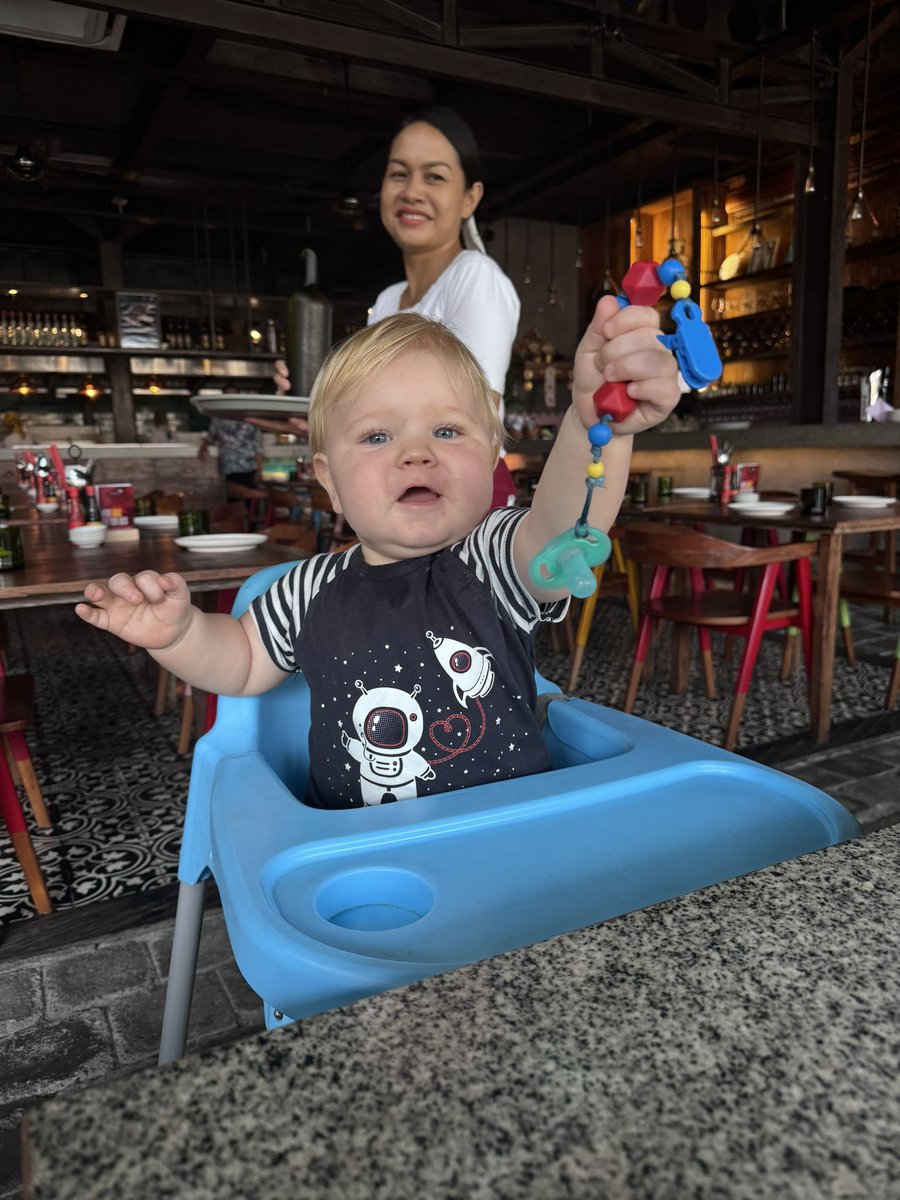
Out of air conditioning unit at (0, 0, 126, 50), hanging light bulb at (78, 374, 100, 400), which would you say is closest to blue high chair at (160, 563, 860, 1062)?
air conditioning unit at (0, 0, 126, 50)

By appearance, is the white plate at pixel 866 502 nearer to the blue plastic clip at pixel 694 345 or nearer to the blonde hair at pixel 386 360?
the blonde hair at pixel 386 360

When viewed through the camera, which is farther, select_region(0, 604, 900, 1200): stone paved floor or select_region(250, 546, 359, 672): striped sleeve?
select_region(0, 604, 900, 1200): stone paved floor

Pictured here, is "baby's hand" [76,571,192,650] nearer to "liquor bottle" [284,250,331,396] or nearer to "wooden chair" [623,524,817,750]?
"liquor bottle" [284,250,331,396]

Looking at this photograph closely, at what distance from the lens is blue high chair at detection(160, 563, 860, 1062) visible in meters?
0.58

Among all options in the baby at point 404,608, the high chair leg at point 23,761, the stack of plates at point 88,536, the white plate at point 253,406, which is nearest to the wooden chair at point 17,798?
the high chair leg at point 23,761

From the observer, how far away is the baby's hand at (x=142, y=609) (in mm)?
923

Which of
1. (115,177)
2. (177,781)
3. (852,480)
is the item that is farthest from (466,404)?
(115,177)

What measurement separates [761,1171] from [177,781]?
105 inches

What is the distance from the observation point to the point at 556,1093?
0.36 meters

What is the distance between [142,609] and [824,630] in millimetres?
2556

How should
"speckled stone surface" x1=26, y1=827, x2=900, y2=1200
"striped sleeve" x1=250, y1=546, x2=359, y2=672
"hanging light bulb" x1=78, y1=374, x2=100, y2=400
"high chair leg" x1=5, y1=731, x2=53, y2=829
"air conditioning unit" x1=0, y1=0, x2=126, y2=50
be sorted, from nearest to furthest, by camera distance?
"speckled stone surface" x1=26, y1=827, x2=900, y2=1200, "striped sleeve" x1=250, y1=546, x2=359, y2=672, "high chair leg" x1=5, y1=731, x2=53, y2=829, "air conditioning unit" x1=0, y1=0, x2=126, y2=50, "hanging light bulb" x1=78, y1=374, x2=100, y2=400

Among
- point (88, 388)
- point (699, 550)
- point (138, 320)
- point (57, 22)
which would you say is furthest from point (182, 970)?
point (88, 388)

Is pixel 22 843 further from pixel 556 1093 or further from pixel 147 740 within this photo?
pixel 556 1093

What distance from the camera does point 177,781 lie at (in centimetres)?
275
